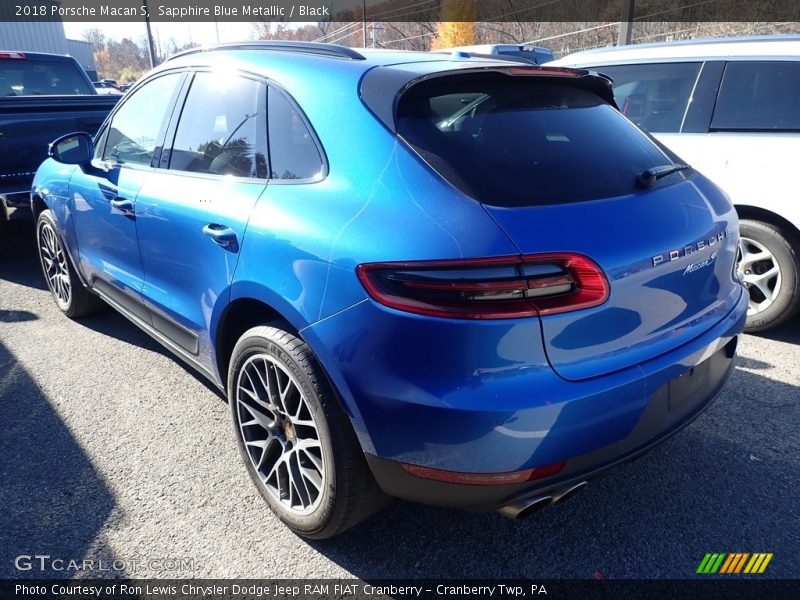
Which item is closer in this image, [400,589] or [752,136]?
[400,589]

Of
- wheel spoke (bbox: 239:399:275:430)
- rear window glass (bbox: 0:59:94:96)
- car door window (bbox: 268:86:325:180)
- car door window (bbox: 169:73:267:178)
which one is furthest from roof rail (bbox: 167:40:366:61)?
rear window glass (bbox: 0:59:94:96)

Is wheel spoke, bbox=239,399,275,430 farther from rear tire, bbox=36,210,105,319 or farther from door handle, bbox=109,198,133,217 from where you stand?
rear tire, bbox=36,210,105,319

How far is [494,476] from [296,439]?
831 millimetres

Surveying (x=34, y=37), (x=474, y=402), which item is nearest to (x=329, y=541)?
(x=474, y=402)

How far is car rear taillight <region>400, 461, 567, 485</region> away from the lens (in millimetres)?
1749

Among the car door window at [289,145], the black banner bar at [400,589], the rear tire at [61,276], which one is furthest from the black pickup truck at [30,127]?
the black banner bar at [400,589]

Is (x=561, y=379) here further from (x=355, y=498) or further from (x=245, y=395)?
(x=245, y=395)

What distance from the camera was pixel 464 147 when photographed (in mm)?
1939

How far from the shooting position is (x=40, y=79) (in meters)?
7.68

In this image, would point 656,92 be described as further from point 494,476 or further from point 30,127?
point 30,127

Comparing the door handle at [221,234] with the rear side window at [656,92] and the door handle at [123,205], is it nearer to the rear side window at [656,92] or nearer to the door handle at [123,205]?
the door handle at [123,205]

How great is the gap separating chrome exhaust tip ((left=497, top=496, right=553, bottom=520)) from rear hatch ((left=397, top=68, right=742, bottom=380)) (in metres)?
0.41

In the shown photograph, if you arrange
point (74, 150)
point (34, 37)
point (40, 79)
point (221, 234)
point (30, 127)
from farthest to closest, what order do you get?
point (34, 37) → point (40, 79) → point (30, 127) → point (74, 150) → point (221, 234)

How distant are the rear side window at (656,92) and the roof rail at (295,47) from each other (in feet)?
8.09
